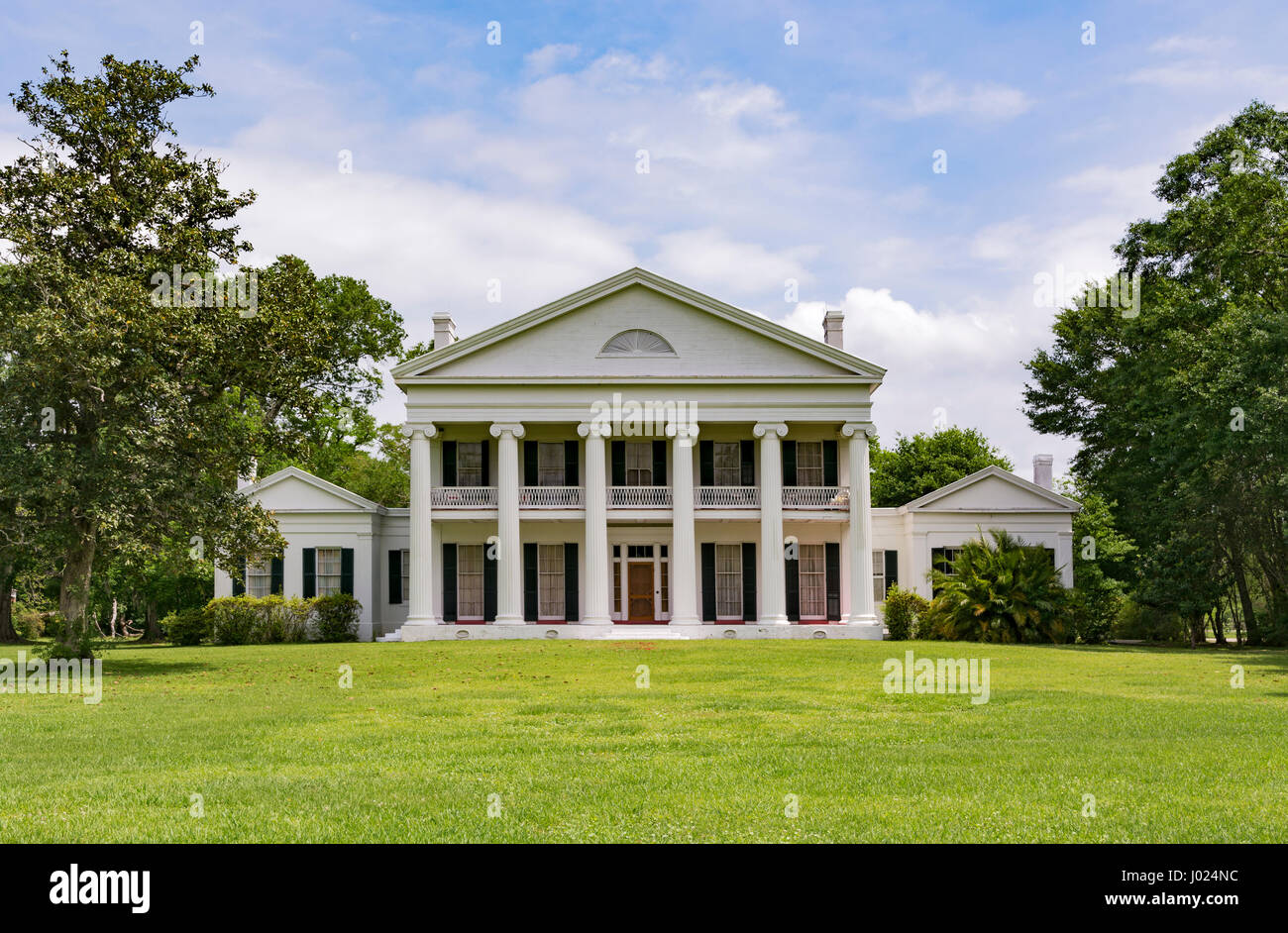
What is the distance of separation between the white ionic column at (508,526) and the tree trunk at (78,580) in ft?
45.1

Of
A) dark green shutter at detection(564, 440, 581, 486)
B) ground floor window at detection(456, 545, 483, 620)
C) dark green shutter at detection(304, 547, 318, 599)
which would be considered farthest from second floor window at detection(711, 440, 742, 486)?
dark green shutter at detection(304, 547, 318, 599)

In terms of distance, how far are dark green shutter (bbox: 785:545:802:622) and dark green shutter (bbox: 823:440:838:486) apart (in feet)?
9.07

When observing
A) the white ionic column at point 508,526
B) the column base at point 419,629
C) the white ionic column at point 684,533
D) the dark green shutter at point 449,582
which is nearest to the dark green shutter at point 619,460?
the white ionic column at point 684,533

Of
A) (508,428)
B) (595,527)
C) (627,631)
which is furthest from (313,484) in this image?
(627,631)

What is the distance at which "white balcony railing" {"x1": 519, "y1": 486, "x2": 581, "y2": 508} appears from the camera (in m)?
34.2

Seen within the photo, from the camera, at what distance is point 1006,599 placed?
29.7 metres

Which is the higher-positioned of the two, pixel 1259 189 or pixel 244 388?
pixel 1259 189

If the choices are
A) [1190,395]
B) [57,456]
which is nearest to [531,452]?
[57,456]

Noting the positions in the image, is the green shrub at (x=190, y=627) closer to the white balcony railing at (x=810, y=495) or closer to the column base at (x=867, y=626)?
the white balcony railing at (x=810, y=495)

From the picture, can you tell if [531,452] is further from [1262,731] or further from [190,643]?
[1262,731]

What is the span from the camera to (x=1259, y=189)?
2958 cm

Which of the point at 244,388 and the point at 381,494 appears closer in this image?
the point at 244,388

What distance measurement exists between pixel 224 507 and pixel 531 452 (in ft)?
47.5

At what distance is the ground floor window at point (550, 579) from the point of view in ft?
116
